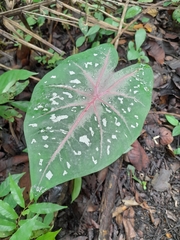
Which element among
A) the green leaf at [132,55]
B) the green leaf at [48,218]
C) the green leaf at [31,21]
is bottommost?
the green leaf at [48,218]

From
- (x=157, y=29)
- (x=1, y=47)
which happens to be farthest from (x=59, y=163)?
(x=157, y=29)

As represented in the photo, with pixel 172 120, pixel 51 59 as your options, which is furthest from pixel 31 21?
pixel 172 120

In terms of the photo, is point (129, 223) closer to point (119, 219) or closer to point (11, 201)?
point (119, 219)

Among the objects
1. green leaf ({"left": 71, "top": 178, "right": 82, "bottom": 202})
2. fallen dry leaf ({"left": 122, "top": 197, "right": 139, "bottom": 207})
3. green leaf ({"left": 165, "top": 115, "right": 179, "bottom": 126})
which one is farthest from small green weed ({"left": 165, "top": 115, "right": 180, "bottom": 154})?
green leaf ({"left": 71, "top": 178, "right": 82, "bottom": 202})

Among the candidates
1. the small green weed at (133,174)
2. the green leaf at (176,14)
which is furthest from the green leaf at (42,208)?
the green leaf at (176,14)

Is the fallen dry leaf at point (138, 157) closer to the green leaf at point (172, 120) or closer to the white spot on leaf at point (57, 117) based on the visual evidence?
the green leaf at point (172, 120)

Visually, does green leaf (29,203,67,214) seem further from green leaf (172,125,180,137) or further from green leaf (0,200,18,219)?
green leaf (172,125,180,137)
